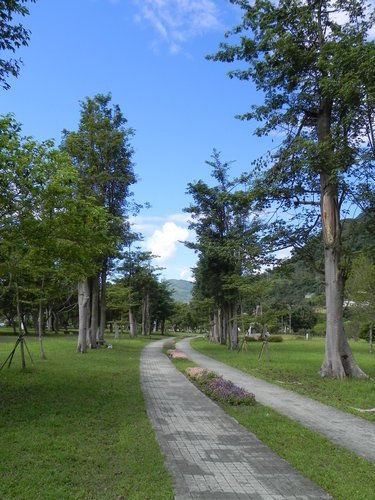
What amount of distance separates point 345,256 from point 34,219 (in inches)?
460

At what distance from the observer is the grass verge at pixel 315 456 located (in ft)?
17.5

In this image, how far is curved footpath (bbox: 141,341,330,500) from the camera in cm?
504

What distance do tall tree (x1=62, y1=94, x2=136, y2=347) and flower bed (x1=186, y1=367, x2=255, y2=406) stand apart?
13908 millimetres

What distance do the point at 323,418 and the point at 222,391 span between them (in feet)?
8.88

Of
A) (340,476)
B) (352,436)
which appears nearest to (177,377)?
(352,436)

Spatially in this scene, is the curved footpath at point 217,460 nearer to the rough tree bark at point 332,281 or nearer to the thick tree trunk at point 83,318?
the rough tree bark at point 332,281

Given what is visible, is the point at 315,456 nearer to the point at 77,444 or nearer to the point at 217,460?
the point at 217,460

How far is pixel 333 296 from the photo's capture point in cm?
1700

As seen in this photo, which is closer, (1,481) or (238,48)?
(1,481)

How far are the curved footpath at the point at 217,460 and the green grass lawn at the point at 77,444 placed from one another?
0.26 m

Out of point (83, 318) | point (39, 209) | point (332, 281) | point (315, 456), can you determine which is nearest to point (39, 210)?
point (39, 209)

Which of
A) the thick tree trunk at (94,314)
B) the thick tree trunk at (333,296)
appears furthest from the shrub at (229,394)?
the thick tree trunk at (94,314)

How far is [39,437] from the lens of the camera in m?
7.16

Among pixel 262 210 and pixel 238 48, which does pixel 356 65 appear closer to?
pixel 238 48
